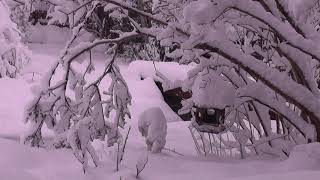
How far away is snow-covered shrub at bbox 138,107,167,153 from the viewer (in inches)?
148

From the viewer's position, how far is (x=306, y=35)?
9.53 feet

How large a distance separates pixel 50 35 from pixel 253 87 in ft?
46.4

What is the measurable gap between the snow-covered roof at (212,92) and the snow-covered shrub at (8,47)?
576 centimetres

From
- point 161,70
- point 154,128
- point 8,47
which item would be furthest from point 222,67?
point 8,47

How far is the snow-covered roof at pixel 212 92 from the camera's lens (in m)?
3.18

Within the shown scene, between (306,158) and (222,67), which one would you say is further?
(222,67)

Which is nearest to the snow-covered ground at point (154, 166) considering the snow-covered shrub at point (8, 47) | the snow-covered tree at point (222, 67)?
the snow-covered tree at point (222, 67)

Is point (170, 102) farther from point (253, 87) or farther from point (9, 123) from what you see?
point (253, 87)

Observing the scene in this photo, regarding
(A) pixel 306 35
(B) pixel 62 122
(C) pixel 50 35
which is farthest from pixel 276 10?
(C) pixel 50 35

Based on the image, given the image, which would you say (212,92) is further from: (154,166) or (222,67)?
(154,166)

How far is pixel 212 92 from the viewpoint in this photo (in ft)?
10.5

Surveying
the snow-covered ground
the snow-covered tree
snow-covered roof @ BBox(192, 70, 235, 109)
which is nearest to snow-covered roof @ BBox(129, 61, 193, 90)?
the snow-covered ground

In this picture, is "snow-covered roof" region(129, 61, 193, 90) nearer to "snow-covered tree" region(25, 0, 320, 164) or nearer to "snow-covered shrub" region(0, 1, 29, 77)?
"snow-covered shrub" region(0, 1, 29, 77)

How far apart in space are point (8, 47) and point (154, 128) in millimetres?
5267
